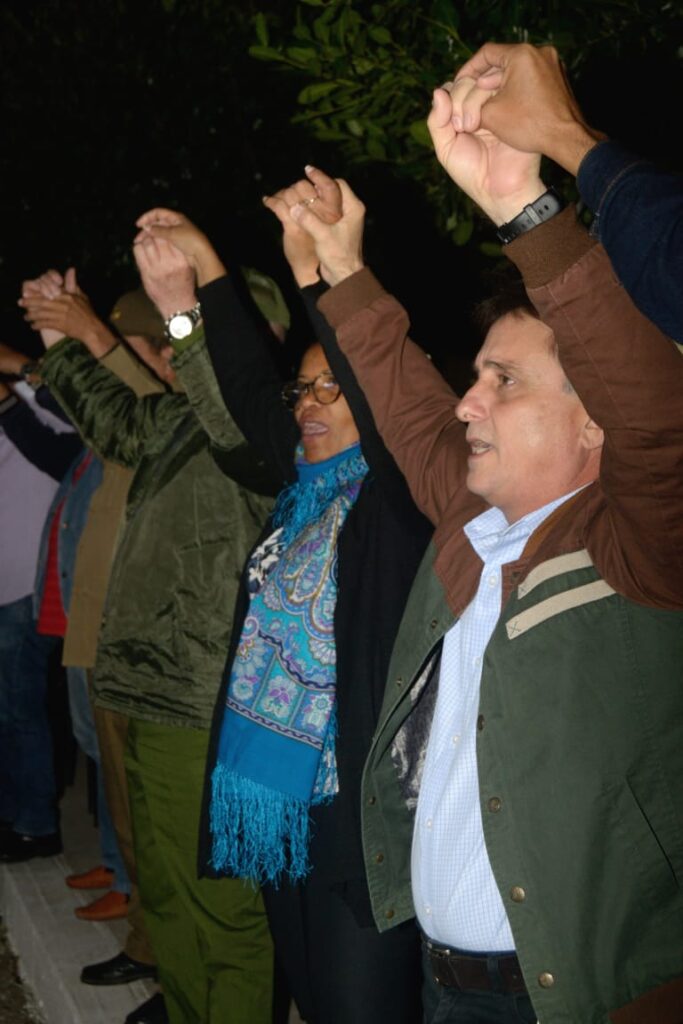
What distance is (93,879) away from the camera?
5.27 meters

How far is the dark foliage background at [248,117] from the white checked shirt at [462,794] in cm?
155

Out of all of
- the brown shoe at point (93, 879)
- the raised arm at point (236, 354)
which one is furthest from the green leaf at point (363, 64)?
the brown shoe at point (93, 879)

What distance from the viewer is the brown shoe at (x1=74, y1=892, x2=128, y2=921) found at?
15.9 ft

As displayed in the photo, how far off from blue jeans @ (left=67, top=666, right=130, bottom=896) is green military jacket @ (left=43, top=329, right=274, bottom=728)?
3.85 ft

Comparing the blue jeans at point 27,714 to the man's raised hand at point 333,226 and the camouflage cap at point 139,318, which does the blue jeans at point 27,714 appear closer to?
the camouflage cap at point 139,318

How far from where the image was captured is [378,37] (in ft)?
11.8

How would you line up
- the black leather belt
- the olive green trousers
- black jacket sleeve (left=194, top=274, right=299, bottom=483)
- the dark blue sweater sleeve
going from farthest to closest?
the olive green trousers, black jacket sleeve (left=194, top=274, right=299, bottom=483), the black leather belt, the dark blue sweater sleeve

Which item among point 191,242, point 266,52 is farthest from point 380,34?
point 191,242

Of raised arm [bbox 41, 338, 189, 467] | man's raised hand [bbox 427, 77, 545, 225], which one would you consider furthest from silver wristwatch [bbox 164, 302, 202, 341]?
man's raised hand [bbox 427, 77, 545, 225]

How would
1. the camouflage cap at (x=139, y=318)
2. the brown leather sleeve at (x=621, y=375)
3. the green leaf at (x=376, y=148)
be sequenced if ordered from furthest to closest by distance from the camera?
the camouflage cap at (x=139, y=318)
the green leaf at (x=376, y=148)
the brown leather sleeve at (x=621, y=375)

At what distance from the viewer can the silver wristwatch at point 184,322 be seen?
128 inches

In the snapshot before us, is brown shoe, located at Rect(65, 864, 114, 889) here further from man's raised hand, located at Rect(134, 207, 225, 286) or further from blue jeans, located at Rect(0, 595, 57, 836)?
man's raised hand, located at Rect(134, 207, 225, 286)

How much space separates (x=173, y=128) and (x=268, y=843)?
17.3 feet

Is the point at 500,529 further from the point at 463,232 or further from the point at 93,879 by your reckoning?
the point at 93,879
